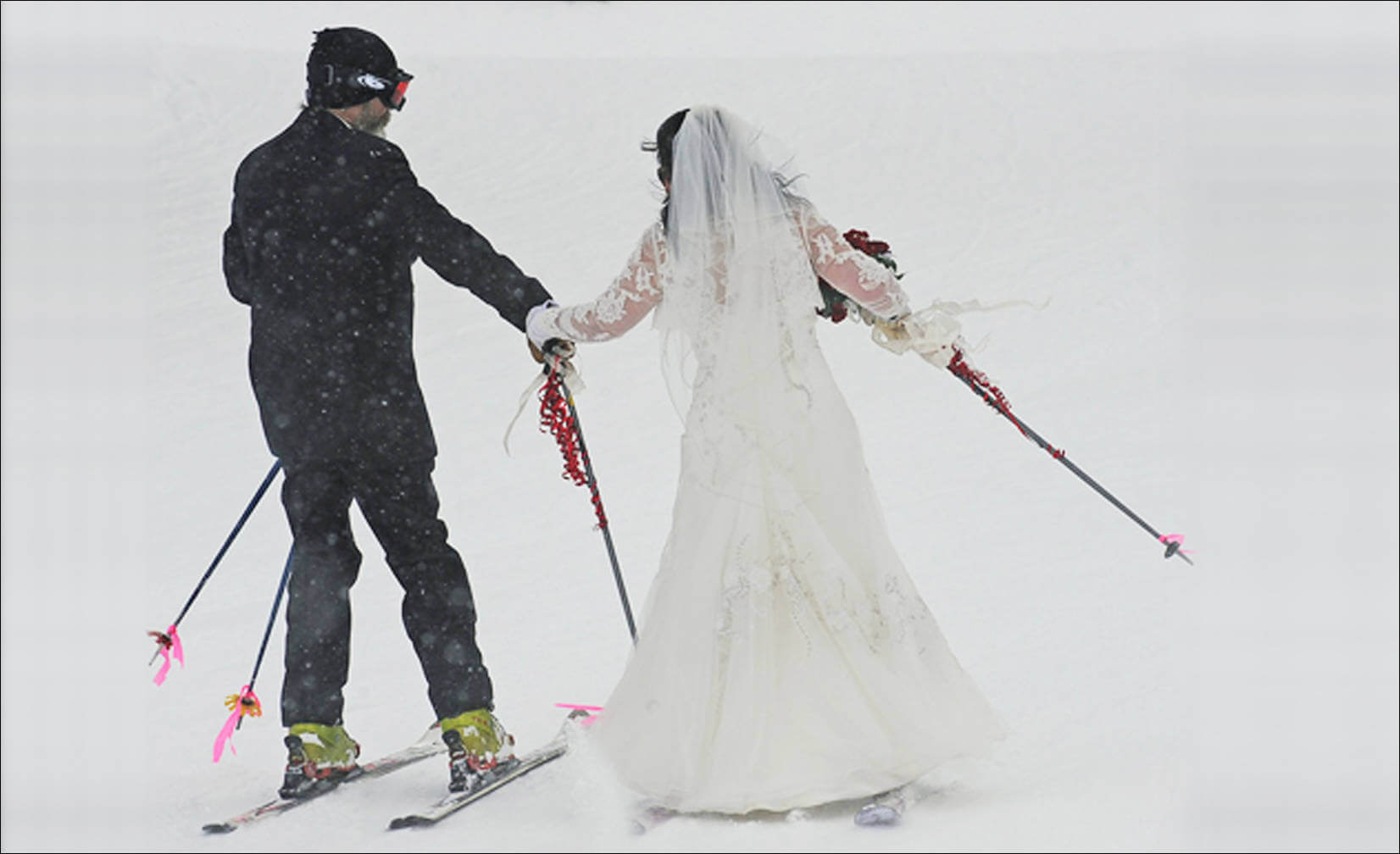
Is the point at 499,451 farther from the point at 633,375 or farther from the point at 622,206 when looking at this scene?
the point at 622,206

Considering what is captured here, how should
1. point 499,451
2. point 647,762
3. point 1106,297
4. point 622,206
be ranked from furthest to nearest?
point 622,206, point 1106,297, point 499,451, point 647,762

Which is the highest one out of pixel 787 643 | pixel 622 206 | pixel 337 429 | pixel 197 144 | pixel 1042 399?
pixel 197 144

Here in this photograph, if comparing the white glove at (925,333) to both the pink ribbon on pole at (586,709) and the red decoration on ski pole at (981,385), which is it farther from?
the pink ribbon on pole at (586,709)

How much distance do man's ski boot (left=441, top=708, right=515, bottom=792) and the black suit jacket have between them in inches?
26.2

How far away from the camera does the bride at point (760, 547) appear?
12.8 ft

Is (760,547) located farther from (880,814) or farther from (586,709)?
(586,709)

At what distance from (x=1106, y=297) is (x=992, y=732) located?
8143 mm

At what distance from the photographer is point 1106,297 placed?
1173cm

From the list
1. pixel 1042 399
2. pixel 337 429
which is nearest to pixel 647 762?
pixel 337 429

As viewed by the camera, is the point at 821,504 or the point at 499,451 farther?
the point at 499,451

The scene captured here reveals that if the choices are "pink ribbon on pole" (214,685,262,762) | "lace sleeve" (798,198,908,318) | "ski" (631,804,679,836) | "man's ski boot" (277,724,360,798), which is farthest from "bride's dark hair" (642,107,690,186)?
"pink ribbon on pole" (214,685,262,762)

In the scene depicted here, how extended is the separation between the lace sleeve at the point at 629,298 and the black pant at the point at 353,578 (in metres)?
0.54

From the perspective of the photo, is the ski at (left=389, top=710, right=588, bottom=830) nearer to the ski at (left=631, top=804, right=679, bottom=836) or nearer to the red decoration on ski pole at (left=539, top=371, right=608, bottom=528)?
the ski at (left=631, top=804, right=679, bottom=836)

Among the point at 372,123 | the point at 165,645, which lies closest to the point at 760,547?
the point at 372,123
